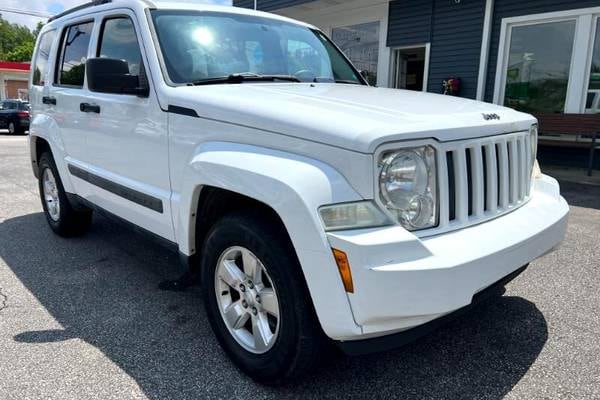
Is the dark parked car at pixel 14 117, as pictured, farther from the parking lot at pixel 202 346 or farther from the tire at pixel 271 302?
the tire at pixel 271 302

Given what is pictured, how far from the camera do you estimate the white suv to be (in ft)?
6.26

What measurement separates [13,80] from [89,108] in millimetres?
48147

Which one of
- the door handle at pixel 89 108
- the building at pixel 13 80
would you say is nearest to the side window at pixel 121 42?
the door handle at pixel 89 108

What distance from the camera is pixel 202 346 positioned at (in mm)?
2789

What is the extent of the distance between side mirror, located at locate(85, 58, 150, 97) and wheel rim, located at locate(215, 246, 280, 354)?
4.04ft

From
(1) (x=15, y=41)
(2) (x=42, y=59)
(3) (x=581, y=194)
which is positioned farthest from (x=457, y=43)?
(1) (x=15, y=41)

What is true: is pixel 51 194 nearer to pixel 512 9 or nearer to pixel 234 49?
pixel 234 49

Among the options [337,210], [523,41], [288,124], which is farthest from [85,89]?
[523,41]

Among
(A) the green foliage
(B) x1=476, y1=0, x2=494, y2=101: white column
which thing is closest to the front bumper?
(B) x1=476, y1=0, x2=494, y2=101: white column

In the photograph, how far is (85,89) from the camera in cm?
379

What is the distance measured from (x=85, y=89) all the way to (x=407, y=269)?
3.07 metres

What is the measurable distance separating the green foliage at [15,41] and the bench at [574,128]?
8842 cm

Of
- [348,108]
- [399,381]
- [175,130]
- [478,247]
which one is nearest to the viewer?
[478,247]

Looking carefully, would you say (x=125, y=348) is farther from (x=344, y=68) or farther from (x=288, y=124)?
(x=344, y=68)
